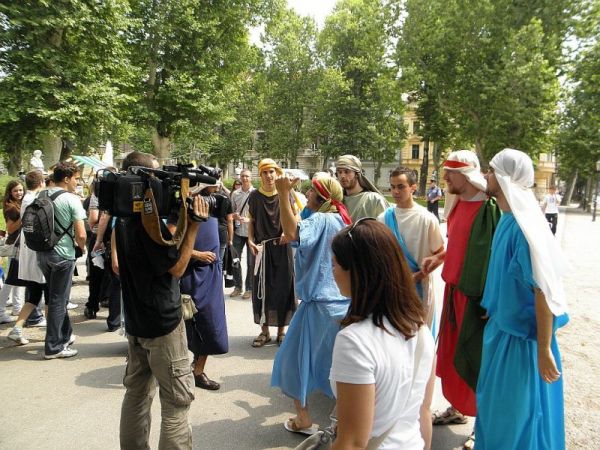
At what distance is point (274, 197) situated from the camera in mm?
5523

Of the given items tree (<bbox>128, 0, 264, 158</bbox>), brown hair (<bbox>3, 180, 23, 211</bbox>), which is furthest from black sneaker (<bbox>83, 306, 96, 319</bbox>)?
tree (<bbox>128, 0, 264, 158</bbox>)

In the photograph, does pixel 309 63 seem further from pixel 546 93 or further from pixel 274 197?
pixel 274 197

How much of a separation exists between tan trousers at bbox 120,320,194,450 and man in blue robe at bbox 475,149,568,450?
70.1 inches

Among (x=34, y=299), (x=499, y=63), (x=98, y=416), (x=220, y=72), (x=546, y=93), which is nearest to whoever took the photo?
(x=98, y=416)

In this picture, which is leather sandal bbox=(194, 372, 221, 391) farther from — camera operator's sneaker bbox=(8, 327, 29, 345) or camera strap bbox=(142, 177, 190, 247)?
camera operator's sneaker bbox=(8, 327, 29, 345)

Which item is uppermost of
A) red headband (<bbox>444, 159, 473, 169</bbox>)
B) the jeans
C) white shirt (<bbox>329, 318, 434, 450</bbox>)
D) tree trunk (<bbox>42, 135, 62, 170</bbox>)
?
tree trunk (<bbox>42, 135, 62, 170</bbox>)

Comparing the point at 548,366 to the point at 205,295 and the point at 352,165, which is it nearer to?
the point at 352,165

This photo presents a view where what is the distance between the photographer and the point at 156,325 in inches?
102

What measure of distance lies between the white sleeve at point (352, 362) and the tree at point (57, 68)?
60.2ft

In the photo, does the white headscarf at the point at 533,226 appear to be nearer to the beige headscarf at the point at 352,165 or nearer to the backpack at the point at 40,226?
the beige headscarf at the point at 352,165

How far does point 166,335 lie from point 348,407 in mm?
1509

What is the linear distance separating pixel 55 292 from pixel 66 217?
2.58 ft

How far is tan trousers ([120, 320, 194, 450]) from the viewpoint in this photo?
8.54 ft

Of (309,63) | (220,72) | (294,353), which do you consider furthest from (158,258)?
(309,63)
